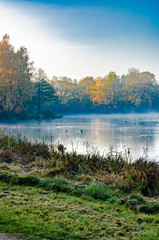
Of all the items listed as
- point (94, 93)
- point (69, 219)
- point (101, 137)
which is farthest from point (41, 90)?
point (69, 219)

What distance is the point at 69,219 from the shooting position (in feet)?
12.3

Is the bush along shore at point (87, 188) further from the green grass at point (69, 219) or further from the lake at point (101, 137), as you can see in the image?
the lake at point (101, 137)

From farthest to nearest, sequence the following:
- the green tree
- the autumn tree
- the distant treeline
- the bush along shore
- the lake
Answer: the distant treeline < the green tree < the autumn tree < the lake < the bush along shore

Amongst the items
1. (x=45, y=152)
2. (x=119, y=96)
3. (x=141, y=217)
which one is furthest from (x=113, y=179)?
(x=119, y=96)

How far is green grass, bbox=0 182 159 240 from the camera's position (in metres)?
3.36

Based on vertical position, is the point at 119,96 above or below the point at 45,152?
above

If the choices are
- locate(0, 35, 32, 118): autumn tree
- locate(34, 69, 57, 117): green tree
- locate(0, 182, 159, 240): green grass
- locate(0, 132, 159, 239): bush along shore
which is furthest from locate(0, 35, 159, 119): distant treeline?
locate(0, 182, 159, 240): green grass

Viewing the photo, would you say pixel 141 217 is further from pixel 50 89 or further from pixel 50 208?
pixel 50 89

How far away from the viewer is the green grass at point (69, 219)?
336 cm

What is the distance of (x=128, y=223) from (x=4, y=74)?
4029cm

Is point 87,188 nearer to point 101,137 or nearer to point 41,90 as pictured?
point 101,137

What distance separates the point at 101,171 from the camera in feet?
22.4

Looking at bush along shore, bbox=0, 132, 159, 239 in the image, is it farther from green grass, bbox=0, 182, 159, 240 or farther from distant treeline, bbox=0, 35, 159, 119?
distant treeline, bbox=0, 35, 159, 119

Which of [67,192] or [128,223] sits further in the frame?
[67,192]
